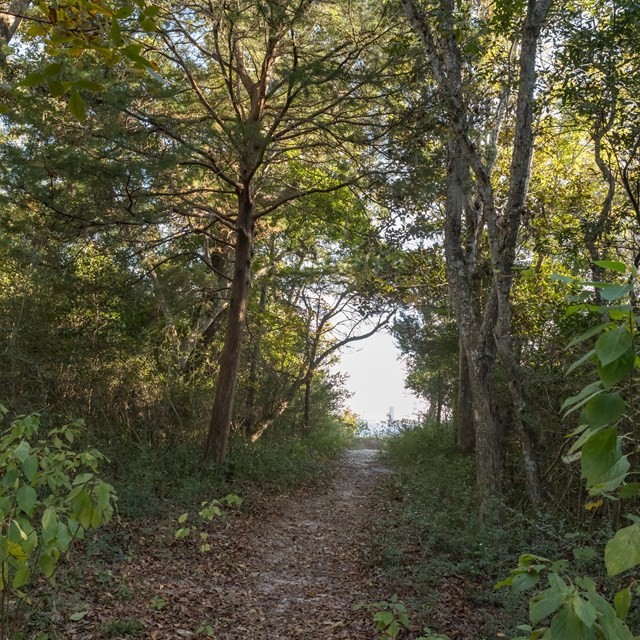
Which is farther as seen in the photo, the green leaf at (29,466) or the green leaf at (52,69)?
the green leaf at (29,466)

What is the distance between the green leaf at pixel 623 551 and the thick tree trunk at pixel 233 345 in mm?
10148

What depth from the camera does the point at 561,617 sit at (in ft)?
3.36

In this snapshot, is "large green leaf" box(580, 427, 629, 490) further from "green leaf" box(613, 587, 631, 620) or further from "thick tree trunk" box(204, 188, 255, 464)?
"thick tree trunk" box(204, 188, 255, 464)

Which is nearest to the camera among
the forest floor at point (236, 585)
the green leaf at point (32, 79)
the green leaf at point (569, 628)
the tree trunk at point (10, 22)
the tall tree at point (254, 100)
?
the green leaf at point (569, 628)

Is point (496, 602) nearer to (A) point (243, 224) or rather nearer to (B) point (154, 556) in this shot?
(B) point (154, 556)

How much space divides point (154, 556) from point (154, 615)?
1.51m

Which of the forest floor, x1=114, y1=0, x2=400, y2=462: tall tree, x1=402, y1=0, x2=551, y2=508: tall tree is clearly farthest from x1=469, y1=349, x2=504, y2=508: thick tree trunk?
x1=114, y1=0, x2=400, y2=462: tall tree

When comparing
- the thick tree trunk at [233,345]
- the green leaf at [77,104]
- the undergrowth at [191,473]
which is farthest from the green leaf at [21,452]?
the thick tree trunk at [233,345]

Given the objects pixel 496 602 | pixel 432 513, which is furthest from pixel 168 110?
pixel 496 602

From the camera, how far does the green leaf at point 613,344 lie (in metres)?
0.91

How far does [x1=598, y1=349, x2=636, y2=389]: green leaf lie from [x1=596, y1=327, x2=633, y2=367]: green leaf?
13 mm

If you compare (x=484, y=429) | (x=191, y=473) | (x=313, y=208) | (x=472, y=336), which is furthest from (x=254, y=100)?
(x=484, y=429)

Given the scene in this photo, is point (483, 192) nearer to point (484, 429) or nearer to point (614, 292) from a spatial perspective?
point (484, 429)

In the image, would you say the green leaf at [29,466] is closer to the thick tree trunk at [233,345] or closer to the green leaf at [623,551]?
the green leaf at [623,551]
